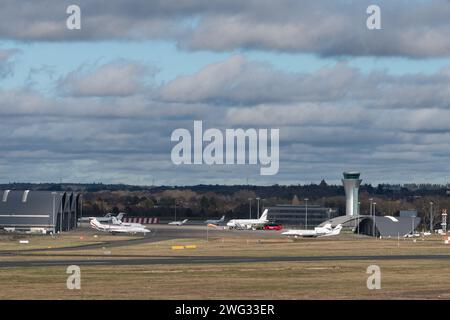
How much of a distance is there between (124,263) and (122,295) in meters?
38.1

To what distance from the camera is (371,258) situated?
114m

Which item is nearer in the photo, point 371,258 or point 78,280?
point 78,280

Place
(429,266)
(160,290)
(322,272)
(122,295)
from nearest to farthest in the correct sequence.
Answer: (122,295) < (160,290) < (322,272) < (429,266)

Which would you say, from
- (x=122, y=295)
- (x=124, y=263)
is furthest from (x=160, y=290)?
(x=124, y=263)

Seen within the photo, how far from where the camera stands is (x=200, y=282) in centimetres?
7631

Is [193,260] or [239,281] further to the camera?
[193,260]

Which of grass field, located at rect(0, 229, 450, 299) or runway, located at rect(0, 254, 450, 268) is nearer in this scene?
grass field, located at rect(0, 229, 450, 299)

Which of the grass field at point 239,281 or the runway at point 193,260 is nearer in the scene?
the grass field at point 239,281
